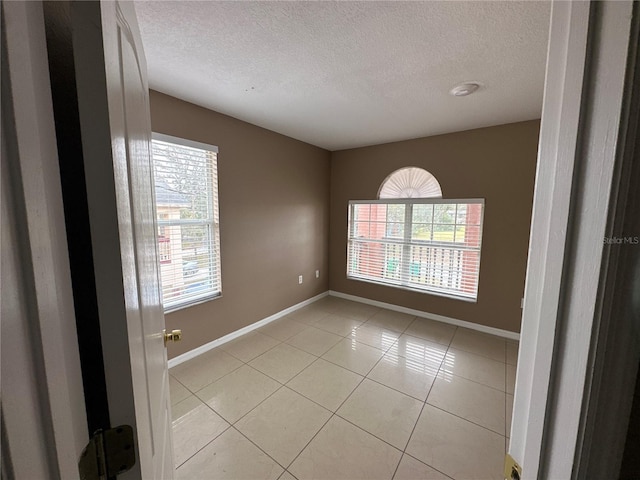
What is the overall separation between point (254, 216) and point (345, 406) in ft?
6.93

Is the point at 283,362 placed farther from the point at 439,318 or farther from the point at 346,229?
the point at 346,229

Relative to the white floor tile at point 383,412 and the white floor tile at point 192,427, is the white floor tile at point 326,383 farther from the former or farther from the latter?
the white floor tile at point 192,427

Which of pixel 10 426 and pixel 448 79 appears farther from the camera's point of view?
pixel 448 79

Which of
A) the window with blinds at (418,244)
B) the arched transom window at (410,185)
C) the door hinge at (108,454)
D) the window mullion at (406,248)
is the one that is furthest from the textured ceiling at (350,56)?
the door hinge at (108,454)

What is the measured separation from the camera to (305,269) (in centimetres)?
383

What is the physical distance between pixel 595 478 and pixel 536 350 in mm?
275

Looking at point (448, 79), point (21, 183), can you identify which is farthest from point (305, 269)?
point (21, 183)

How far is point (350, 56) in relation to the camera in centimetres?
160

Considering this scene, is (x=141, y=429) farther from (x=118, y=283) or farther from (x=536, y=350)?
(x=536, y=350)

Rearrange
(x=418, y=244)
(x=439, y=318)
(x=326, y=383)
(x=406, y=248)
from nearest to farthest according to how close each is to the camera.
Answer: (x=326, y=383), (x=439, y=318), (x=418, y=244), (x=406, y=248)

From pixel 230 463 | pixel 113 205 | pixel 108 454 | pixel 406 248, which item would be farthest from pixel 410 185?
pixel 108 454

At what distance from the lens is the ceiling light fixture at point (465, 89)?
6.29 feet

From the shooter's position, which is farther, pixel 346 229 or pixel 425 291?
pixel 346 229

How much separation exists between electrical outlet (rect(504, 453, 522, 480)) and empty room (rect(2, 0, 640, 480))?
0.01 m
